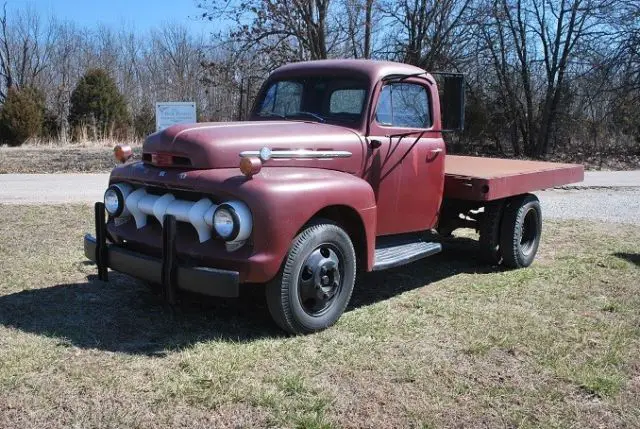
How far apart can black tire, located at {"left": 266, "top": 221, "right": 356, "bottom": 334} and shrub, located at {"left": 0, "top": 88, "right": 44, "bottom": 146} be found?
80.1 feet

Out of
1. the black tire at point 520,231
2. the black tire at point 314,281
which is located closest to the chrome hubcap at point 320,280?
the black tire at point 314,281

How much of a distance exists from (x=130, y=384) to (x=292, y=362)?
97 centimetres

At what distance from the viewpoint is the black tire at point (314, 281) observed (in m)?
4.25

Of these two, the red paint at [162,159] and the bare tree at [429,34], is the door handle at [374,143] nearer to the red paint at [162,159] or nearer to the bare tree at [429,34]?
the red paint at [162,159]

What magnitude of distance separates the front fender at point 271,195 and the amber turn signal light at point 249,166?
0.06m

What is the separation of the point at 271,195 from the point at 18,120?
2490 centimetres

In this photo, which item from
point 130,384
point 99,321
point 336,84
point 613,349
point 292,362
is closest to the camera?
point 130,384

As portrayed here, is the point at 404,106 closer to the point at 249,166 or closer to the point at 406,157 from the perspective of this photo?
the point at 406,157

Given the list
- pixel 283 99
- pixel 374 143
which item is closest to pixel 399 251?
pixel 374 143

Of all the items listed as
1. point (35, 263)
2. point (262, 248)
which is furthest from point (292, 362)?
point (35, 263)

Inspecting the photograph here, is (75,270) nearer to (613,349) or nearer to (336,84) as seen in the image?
(336,84)

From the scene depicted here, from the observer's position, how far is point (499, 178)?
6.10 metres

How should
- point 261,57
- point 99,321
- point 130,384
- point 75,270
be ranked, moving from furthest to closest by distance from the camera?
point 261,57 → point 75,270 → point 99,321 → point 130,384

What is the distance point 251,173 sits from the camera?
413 cm
